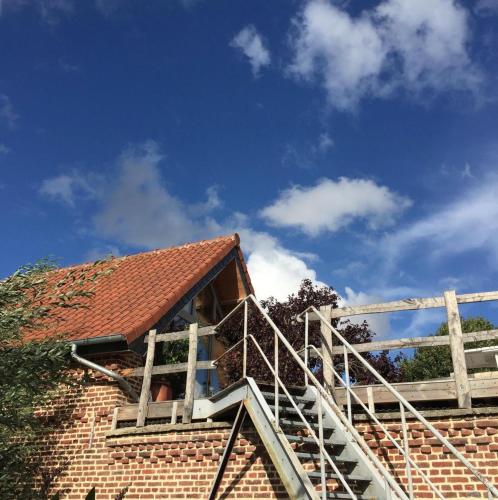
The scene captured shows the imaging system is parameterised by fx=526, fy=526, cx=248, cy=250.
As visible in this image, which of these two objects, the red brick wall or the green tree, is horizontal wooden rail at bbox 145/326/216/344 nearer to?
the red brick wall

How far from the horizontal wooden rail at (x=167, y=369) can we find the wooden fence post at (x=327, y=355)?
1.80 m

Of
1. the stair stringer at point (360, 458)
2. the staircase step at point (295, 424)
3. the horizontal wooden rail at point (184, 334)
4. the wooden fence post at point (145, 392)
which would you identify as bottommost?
the stair stringer at point (360, 458)

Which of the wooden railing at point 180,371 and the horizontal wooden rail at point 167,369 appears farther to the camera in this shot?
the horizontal wooden rail at point 167,369

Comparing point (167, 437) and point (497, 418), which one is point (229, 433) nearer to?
point (167, 437)

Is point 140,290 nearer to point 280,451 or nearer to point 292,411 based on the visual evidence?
point 292,411

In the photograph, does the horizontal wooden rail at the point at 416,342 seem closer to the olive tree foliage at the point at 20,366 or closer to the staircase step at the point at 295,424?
the staircase step at the point at 295,424

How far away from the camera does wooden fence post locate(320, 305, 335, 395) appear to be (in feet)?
22.4

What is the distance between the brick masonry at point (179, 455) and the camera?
5773 millimetres

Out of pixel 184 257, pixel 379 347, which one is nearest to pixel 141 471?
pixel 379 347

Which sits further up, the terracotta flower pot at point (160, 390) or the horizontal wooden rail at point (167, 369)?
the terracotta flower pot at point (160, 390)

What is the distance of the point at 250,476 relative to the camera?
271 inches

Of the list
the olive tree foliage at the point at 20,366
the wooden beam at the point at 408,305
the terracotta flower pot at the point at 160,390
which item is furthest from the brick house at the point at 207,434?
the olive tree foliage at the point at 20,366

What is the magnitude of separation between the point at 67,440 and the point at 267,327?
27.0 ft

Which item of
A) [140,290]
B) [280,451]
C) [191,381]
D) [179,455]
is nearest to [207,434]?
[179,455]
